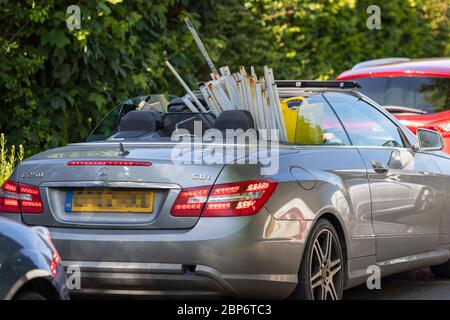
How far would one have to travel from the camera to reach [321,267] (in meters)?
7.55

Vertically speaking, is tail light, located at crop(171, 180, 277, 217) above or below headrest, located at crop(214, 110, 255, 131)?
below

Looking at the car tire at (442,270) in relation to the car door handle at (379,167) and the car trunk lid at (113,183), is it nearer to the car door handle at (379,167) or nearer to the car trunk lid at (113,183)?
the car door handle at (379,167)

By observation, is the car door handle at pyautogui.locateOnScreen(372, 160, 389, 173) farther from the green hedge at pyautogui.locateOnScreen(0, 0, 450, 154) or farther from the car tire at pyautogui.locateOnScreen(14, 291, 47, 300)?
the green hedge at pyautogui.locateOnScreen(0, 0, 450, 154)

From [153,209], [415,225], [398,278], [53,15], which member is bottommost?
[398,278]

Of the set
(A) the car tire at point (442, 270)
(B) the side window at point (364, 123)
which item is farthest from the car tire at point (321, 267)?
(A) the car tire at point (442, 270)

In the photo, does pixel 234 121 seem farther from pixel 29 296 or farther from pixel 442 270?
pixel 442 270

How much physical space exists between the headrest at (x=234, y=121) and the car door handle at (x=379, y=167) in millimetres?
984

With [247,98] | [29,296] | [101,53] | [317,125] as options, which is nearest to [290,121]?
[317,125]

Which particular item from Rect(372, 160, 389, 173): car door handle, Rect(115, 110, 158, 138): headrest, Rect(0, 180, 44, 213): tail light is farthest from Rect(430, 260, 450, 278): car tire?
Rect(0, 180, 44, 213): tail light

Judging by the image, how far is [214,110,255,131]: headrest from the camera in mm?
7957

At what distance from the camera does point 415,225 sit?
8.95 meters

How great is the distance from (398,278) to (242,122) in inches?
112

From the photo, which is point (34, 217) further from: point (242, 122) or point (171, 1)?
point (171, 1)

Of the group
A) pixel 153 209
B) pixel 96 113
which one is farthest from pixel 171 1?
pixel 153 209
